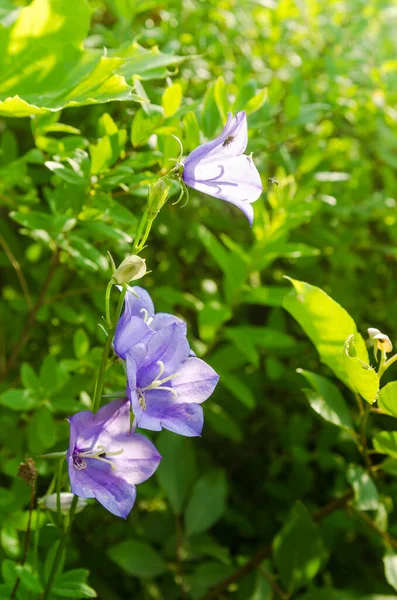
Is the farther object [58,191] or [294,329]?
[294,329]

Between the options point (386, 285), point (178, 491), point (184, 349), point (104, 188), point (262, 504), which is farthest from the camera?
point (386, 285)

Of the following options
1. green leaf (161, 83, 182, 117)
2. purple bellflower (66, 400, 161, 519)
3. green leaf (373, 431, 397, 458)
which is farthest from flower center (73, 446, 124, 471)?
green leaf (161, 83, 182, 117)

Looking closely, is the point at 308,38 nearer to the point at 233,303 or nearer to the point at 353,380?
the point at 233,303

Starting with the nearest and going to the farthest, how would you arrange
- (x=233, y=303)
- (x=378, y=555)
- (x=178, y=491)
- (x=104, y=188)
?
1. (x=104, y=188)
2. (x=233, y=303)
3. (x=178, y=491)
4. (x=378, y=555)

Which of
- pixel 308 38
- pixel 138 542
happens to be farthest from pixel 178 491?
Result: pixel 308 38

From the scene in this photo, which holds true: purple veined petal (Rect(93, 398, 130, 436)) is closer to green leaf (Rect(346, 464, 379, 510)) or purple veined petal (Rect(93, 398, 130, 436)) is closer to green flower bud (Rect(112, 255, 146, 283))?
green flower bud (Rect(112, 255, 146, 283))

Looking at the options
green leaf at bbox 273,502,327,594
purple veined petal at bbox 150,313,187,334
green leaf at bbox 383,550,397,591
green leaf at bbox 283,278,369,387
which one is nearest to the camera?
purple veined petal at bbox 150,313,187,334

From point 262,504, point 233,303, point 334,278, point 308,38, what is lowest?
point 262,504
